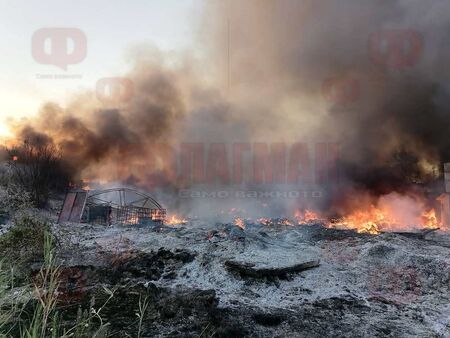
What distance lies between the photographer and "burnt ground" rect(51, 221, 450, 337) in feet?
17.7

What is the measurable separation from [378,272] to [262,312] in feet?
13.6

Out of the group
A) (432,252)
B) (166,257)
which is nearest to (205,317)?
(166,257)

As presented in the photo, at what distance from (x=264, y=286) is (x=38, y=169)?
18.9 m

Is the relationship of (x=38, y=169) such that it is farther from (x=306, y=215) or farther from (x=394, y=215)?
(x=394, y=215)

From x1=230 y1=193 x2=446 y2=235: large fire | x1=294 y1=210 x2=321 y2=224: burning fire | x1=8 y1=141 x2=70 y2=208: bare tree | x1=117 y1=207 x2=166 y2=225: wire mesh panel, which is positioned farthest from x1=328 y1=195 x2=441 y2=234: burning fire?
x1=8 y1=141 x2=70 y2=208: bare tree

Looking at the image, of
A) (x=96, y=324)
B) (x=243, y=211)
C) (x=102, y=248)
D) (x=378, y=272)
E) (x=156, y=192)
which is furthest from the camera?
(x=156, y=192)

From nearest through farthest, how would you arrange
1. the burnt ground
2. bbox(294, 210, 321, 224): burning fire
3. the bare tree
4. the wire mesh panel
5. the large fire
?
the burnt ground → the large fire → the wire mesh panel → the bare tree → bbox(294, 210, 321, 224): burning fire

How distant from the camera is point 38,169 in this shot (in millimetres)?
20125

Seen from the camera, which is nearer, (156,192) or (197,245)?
(197,245)

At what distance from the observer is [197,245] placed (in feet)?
35.3

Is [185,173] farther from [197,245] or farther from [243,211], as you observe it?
[197,245]

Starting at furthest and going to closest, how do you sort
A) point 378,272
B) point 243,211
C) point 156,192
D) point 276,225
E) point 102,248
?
point 156,192 < point 243,211 < point 276,225 < point 102,248 < point 378,272

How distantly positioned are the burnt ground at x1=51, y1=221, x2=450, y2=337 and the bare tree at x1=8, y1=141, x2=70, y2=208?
Result: 10.6m

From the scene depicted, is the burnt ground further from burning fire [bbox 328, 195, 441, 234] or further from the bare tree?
the bare tree
